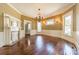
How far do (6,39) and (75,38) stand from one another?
49.9 inches

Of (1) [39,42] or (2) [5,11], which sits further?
(1) [39,42]

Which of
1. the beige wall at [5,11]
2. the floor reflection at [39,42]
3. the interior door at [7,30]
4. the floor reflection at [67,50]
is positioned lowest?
the floor reflection at [67,50]

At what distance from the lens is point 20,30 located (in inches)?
89.0

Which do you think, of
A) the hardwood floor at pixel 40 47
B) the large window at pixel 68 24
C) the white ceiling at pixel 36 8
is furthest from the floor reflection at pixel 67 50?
the white ceiling at pixel 36 8

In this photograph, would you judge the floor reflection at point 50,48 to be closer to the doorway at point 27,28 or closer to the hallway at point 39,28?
the hallway at point 39,28

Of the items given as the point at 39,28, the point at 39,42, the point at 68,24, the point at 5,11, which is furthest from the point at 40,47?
the point at 5,11

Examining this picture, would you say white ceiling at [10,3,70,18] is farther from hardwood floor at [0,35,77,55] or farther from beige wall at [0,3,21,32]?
hardwood floor at [0,35,77,55]

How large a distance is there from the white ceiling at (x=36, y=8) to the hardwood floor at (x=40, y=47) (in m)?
0.46

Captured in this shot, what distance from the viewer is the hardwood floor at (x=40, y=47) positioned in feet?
6.91

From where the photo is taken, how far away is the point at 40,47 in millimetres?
2184

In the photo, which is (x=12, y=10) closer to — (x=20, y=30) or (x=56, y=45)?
(x=20, y=30)

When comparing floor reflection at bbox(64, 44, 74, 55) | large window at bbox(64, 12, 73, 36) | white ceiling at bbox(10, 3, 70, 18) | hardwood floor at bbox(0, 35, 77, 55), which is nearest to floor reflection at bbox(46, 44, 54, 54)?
hardwood floor at bbox(0, 35, 77, 55)

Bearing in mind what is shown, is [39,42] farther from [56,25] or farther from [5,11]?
[5,11]

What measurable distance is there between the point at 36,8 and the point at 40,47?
738 millimetres
